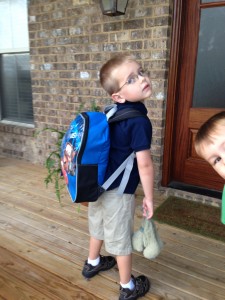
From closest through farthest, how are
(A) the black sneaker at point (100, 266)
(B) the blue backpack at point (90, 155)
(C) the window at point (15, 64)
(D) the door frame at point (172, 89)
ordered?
(B) the blue backpack at point (90, 155) → (A) the black sneaker at point (100, 266) → (D) the door frame at point (172, 89) → (C) the window at point (15, 64)

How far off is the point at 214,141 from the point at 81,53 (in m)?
2.52

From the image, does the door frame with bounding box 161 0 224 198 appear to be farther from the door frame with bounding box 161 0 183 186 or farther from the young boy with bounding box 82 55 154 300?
the young boy with bounding box 82 55 154 300

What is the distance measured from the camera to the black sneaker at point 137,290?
1.56 metres

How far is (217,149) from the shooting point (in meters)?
1.00

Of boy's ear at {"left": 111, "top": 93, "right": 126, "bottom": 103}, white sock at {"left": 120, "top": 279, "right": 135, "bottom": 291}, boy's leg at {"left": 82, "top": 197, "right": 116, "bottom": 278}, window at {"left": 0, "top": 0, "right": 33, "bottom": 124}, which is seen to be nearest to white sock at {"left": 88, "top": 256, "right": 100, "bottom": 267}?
boy's leg at {"left": 82, "top": 197, "right": 116, "bottom": 278}

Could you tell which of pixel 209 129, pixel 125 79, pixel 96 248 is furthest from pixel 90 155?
pixel 96 248

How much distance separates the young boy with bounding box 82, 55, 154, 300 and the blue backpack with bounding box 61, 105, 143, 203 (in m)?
0.04

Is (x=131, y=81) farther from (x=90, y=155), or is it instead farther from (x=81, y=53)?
(x=81, y=53)

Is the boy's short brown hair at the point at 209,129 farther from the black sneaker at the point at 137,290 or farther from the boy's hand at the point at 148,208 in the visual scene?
the black sneaker at the point at 137,290

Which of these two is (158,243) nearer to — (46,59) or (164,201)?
(164,201)

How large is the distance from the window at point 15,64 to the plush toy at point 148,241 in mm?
3002

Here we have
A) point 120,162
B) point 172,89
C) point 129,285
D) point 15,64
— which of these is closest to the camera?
point 120,162

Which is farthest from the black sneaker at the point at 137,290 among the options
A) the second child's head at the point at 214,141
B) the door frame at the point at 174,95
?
the door frame at the point at 174,95

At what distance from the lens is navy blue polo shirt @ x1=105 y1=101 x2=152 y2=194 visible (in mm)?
1294
